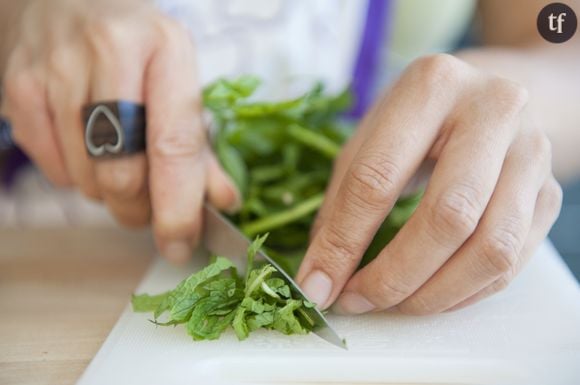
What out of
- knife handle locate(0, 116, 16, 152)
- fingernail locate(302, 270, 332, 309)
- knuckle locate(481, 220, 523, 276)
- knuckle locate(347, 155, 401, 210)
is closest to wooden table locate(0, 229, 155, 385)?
knife handle locate(0, 116, 16, 152)

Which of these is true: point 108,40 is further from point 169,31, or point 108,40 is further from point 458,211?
point 458,211

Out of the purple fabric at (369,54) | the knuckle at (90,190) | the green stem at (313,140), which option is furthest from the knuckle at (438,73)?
the purple fabric at (369,54)

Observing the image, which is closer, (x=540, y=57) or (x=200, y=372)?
(x=200, y=372)

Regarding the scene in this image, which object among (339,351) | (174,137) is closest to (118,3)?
(174,137)

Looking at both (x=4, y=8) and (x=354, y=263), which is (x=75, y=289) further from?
(x=4, y=8)

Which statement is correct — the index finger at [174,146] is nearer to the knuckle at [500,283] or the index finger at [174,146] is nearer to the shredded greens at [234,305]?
the shredded greens at [234,305]

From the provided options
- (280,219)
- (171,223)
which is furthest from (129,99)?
(280,219)
